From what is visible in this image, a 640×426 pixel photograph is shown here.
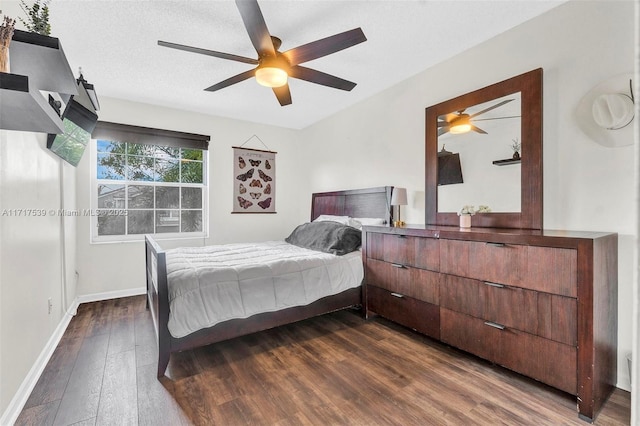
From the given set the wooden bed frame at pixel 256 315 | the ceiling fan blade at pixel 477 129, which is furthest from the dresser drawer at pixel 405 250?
the ceiling fan blade at pixel 477 129

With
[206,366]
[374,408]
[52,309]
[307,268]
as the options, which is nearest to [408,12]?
[307,268]

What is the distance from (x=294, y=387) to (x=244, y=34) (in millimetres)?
2669

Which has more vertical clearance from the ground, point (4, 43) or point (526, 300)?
point (4, 43)

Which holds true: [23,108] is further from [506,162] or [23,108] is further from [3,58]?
[506,162]

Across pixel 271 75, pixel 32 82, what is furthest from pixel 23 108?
pixel 271 75

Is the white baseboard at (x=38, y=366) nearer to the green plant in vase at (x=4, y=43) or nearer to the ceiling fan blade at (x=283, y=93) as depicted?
the green plant in vase at (x=4, y=43)

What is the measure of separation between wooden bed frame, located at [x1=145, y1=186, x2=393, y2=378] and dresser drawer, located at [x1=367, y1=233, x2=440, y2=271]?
48cm

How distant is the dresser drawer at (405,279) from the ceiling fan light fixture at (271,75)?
6.05ft

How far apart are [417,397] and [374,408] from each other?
0.29 meters

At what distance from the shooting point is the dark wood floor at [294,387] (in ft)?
5.18

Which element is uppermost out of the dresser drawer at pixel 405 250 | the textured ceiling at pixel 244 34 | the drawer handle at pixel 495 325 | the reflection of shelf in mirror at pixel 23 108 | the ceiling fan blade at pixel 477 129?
the textured ceiling at pixel 244 34

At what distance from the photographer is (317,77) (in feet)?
7.97

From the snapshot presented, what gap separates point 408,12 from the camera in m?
2.13

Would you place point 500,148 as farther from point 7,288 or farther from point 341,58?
point 7,288
